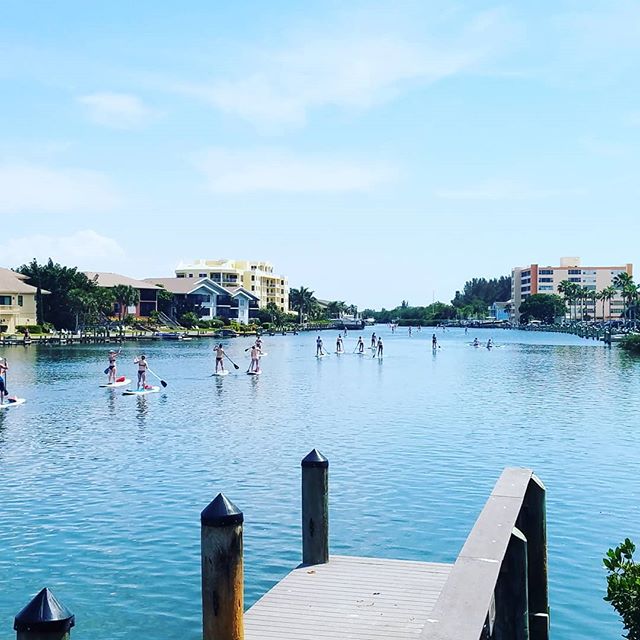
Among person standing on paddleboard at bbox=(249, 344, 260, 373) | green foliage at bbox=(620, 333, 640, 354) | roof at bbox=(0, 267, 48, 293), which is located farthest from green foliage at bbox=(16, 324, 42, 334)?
green foliage at bbox=(620, 333, 640, 354)

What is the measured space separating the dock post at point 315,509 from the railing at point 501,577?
2470mm

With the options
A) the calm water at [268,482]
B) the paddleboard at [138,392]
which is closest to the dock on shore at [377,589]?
the calm water at [268,482]

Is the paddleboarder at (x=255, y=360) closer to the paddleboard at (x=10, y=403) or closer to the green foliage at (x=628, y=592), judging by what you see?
the paddleboard at (x=10, y=403)

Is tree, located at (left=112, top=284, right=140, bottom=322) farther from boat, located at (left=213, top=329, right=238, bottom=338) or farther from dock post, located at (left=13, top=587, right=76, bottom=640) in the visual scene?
dock post, located at (left=13, top=587, right=76, bottom=640)

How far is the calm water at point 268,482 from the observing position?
1280 centimetres

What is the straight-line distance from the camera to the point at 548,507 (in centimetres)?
1752

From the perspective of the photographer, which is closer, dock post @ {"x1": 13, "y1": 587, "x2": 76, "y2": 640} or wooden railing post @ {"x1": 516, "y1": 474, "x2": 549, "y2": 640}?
dock post @ {"x1": 13, "y1": 587, "x2": 76, "y2": 640}

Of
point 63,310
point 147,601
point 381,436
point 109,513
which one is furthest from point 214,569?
point 63,310

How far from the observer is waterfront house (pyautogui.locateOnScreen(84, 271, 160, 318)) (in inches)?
5650

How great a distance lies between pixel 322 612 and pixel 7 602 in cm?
530

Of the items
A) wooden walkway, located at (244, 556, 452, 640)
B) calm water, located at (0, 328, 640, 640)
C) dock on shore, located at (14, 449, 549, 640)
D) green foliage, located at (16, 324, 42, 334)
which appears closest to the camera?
dock on shore, located at (14, 449, 549, 640)

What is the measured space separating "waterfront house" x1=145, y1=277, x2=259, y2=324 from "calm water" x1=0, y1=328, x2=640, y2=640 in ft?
366

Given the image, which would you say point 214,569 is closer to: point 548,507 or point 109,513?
point 109,513

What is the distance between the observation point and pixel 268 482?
19.8m
